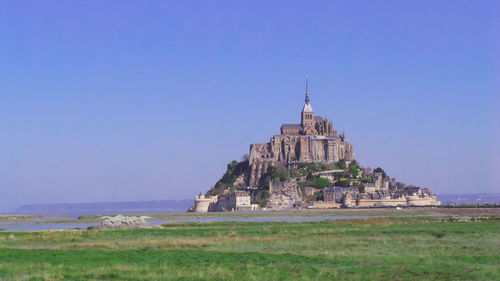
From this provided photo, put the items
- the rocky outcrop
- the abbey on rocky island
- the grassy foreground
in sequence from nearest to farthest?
the grassy foreground → the rocky outcrop → the abbey on rocky island

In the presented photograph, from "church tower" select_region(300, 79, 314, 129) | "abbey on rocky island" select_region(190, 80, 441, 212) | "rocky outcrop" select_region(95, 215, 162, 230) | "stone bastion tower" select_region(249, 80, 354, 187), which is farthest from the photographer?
"church tower" select_region(300, 79, 314, 129)

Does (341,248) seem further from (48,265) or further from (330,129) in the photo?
(330,129)

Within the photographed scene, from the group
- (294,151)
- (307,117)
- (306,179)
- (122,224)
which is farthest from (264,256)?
(307,117)

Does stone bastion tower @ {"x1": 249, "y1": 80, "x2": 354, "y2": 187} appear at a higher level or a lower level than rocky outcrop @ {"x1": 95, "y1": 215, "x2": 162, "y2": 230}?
higher

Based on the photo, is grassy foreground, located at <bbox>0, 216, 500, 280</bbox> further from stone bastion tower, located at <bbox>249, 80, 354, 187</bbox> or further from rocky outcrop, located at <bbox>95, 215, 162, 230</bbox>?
stone bastion tower, located at <bbox>249, 80, 354, 187</bbox>

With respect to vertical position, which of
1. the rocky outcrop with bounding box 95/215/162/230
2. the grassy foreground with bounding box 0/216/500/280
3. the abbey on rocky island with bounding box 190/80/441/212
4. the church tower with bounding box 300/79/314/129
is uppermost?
the church tower with bounding box 300/79/314/129

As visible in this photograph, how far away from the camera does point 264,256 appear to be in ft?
107

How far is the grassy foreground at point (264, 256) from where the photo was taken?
26.3 meters

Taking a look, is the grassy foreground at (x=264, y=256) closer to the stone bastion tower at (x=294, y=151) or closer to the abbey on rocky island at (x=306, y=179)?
the abbey on rocky island at (x=306, y=179)

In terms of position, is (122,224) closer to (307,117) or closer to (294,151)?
(294,151)

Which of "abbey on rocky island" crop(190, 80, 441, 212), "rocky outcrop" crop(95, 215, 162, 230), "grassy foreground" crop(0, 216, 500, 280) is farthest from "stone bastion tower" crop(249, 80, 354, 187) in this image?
"grassy foreground" crop(0, 216, 500, 280)

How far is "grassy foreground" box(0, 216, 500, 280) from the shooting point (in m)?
26.3

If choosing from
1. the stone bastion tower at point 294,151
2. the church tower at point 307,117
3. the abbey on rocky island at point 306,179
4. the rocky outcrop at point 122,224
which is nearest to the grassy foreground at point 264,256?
the rocky outcrop at point 122,224

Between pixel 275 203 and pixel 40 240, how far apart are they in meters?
110
